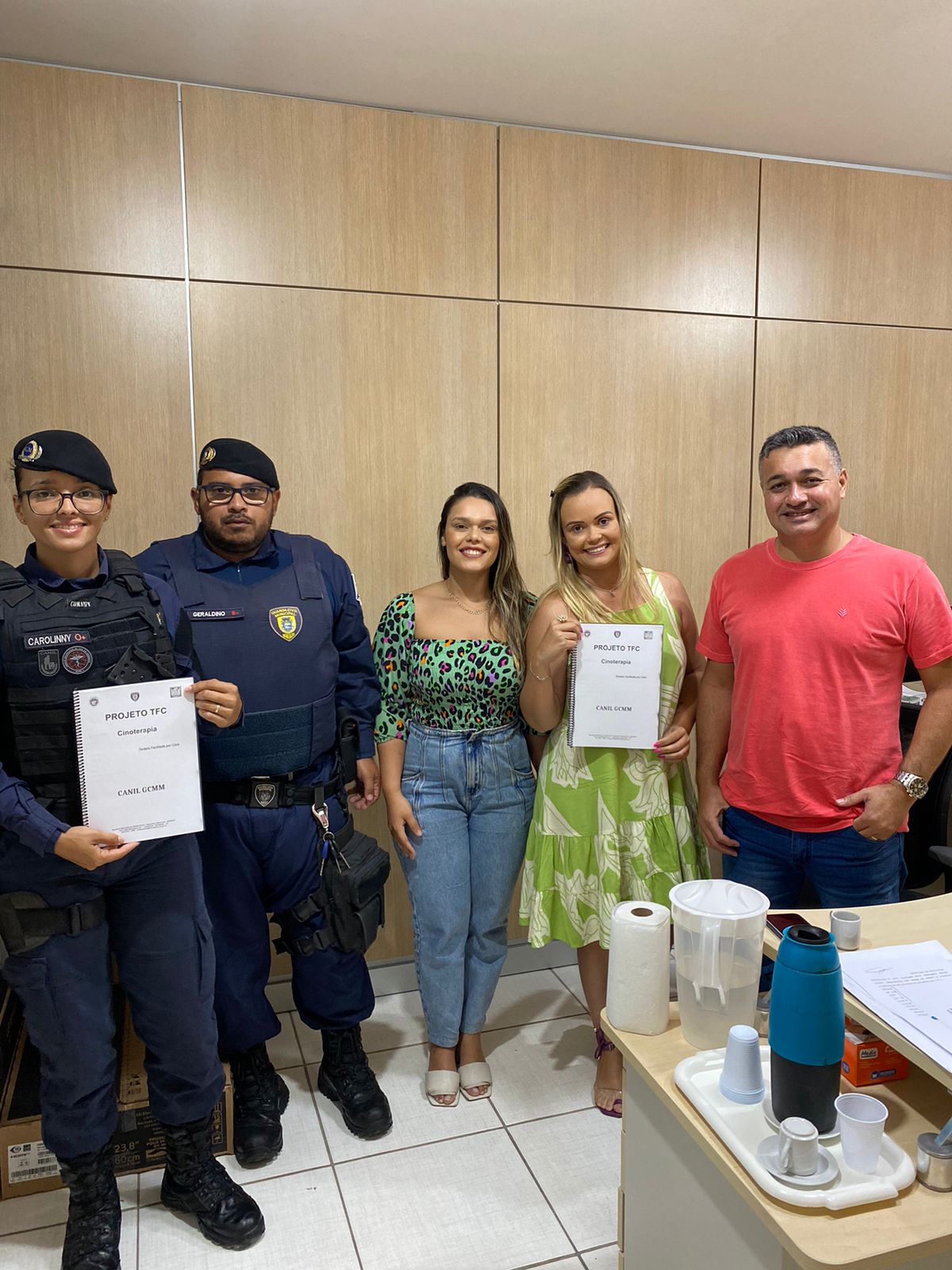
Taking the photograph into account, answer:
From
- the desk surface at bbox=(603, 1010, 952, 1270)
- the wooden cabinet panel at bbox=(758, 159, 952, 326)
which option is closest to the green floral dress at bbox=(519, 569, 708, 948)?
the desk surface at bbox=(603, 1010, 952, 1270)

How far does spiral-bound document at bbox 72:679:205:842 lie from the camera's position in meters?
1.83

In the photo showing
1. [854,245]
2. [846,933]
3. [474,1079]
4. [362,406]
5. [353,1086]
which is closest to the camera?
[846,933]

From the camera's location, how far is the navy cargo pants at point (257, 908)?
7.57 ft

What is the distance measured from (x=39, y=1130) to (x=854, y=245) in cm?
397

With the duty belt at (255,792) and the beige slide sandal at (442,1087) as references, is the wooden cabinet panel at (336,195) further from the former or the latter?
the beige slide sandal at (442,1087)

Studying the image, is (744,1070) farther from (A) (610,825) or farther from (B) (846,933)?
(A) (610,825)

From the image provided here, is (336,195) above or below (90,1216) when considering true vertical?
above

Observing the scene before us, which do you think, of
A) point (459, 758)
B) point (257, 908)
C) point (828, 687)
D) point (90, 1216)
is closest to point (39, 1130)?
point (90, 1216)

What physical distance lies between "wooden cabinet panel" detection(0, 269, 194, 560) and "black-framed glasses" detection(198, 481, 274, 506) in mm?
604

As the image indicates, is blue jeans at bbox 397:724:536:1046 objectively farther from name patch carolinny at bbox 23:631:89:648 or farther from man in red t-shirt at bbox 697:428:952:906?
name patch carolinny at bbox 23:631:89:648

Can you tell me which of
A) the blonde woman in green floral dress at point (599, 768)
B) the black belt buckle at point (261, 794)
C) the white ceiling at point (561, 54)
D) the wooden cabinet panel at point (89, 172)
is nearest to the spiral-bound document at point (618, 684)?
the blonde woman in green floral dress at point (599, 768)

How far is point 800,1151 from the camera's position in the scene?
1.12 meters

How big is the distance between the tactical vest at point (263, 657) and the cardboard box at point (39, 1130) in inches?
33.7

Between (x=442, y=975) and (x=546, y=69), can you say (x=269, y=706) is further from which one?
(x=546, y=69)
